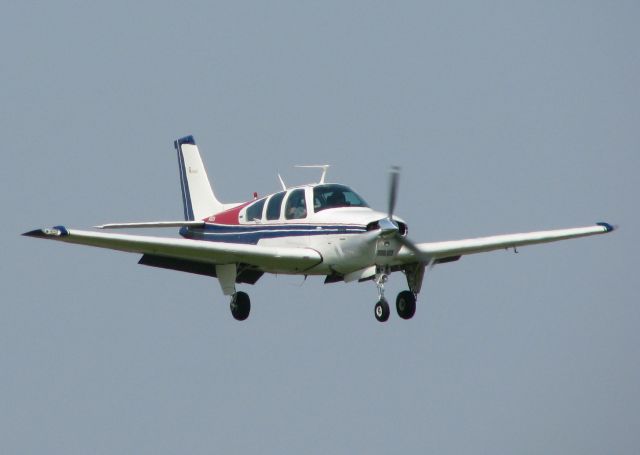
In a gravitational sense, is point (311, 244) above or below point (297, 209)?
below

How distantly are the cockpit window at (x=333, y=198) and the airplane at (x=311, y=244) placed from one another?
0.02m

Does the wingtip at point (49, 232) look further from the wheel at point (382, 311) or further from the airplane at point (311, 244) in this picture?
the wheel at point (382, 311)

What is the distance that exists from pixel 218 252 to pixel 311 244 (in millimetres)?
2054

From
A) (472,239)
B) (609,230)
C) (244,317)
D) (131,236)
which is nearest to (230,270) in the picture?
(244,317)

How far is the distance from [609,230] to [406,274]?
5.47 metres

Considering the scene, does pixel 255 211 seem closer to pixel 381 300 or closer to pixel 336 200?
pixel 336 200

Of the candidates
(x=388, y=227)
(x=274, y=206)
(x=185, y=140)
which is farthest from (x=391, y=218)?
(x=185, y=140)

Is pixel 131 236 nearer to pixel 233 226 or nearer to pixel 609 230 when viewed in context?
pixel 233 226

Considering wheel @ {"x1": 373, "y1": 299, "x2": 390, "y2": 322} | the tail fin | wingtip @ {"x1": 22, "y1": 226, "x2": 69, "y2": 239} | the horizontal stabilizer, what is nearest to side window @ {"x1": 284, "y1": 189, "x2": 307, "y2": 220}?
wheel @ {"x1": 373, "y1": 299, "x2": 390, "y2": 322}

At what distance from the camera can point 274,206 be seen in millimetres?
33938

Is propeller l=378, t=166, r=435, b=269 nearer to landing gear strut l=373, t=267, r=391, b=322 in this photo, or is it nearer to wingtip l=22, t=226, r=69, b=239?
landing gear strut l=373, t=267, r=391, b=322

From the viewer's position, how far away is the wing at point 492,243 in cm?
3322

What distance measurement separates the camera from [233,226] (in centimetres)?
3528

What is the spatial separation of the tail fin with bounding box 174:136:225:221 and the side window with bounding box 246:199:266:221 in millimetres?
2532
